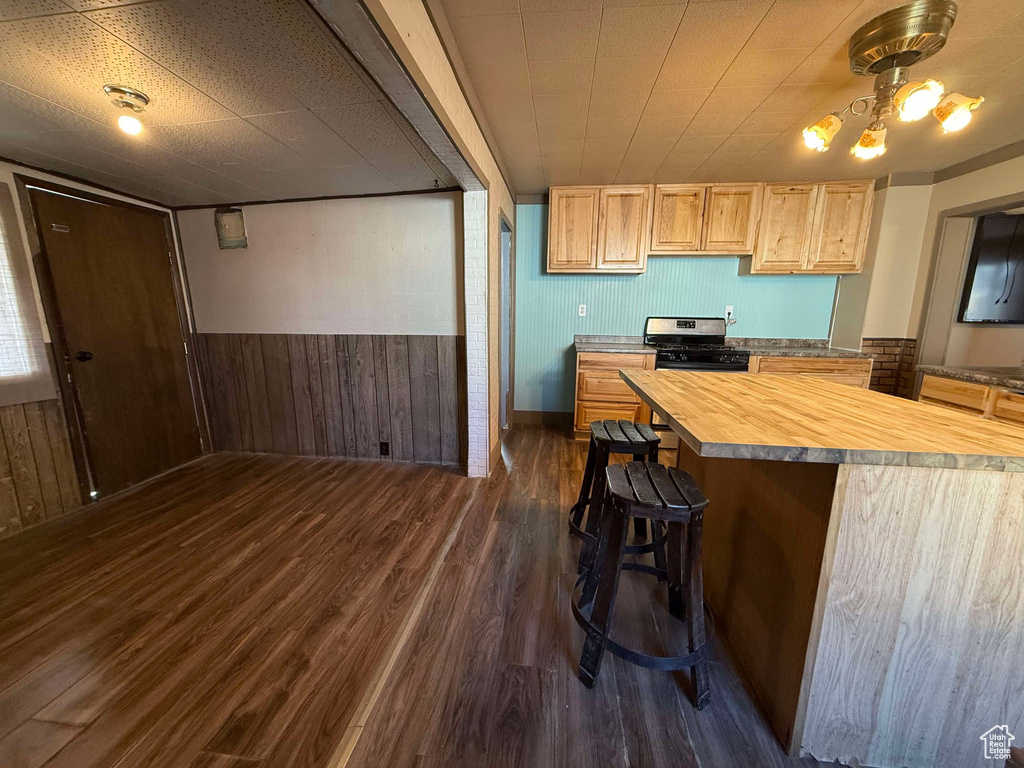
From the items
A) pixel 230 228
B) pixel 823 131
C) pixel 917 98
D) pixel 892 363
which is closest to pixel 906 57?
pixel 917 98

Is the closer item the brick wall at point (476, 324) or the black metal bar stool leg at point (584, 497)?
the black metal bar stool leg at point (584, 497)

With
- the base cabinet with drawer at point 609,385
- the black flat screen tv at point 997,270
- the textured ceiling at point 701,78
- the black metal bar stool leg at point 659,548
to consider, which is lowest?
the black metal bar stool leg at point 659,548

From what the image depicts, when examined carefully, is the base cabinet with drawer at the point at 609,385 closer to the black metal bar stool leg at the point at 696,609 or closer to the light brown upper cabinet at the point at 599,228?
the light brown upper cabinet at the point at 599,228

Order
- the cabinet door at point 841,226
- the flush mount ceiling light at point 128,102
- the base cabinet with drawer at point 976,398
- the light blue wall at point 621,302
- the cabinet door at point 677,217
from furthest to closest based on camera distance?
1. the light blue wall at point 621,302
2. the cabinet door at point 677,217
3. the cabinet door at point 841,226
4. the base cabinet with drawer at point 976,398
5. the flush mount ceiling light at point 128,102

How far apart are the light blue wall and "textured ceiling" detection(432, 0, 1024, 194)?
975mm

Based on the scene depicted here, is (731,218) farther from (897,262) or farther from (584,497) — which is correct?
(584,497)

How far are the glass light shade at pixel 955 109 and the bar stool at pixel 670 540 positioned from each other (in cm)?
202

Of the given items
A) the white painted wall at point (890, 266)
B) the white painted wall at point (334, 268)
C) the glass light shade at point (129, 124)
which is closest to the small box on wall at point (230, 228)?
the white painted wall at point (334, 268)

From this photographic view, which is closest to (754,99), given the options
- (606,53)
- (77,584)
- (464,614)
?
(606,53)

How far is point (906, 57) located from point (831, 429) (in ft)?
5.92

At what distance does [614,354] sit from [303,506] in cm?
267

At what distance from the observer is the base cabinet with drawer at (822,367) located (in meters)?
3.21
